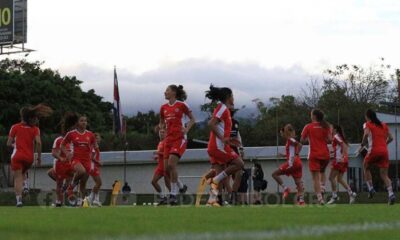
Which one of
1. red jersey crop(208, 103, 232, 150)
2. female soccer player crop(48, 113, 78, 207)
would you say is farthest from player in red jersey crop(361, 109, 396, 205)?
female soccer player crop(48, 113, 78, 207)

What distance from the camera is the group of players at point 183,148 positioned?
14641 millimetres

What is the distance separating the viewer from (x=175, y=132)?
1546 centimetres

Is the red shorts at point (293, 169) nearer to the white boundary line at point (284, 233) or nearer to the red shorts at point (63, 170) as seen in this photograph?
the red shorts at point (63, 170)

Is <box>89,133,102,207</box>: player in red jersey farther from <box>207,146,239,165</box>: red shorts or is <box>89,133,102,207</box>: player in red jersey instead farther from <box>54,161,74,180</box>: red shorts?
<box>207,146,239,165</box>: red shorts

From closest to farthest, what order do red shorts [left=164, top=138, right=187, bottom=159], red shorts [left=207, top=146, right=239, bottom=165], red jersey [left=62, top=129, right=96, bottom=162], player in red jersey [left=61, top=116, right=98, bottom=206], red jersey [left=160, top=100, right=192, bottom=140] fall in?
red shorts [left=207, top=146, right=239, bottom=165] → red shorts [left=164, top=138, right=187, bottom=159] → red jersey [left=160, top=100, right=192, bottom=140] → player in red jersey [left=61, top=116, right=98, bottom=206] → red jersey [left=62, top=129, right=96, bottom=162]

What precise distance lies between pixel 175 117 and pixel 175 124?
14 centimetres

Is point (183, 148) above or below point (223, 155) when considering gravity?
above

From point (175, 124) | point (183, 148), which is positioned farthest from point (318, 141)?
point (175, 124)

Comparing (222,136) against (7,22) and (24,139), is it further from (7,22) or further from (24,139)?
(7,22)

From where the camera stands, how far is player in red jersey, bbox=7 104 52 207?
15906 millimetres

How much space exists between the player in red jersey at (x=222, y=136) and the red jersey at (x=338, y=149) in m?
5.56

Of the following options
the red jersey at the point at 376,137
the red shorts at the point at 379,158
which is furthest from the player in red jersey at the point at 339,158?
the red jersey at the point at 376,137

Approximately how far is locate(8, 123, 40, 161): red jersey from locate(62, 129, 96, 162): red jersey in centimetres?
90

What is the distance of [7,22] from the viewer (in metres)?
55.6
